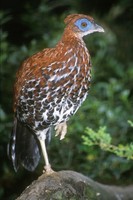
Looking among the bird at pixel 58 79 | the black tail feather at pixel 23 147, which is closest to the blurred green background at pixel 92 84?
the black tail feather at pixel 23 147

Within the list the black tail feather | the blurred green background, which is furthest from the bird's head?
the blurred green background

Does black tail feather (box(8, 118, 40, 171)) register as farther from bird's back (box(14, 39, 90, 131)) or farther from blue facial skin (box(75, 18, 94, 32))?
blue facial skin (box(75, 18, 94, 32))

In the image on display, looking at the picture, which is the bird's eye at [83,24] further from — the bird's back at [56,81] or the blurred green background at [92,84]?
the blurred green background at [92,84]

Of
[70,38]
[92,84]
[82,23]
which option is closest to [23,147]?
[70,38]

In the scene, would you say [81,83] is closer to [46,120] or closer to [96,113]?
[46,120]

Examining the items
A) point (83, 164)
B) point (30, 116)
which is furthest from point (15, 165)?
point (83, 164)
